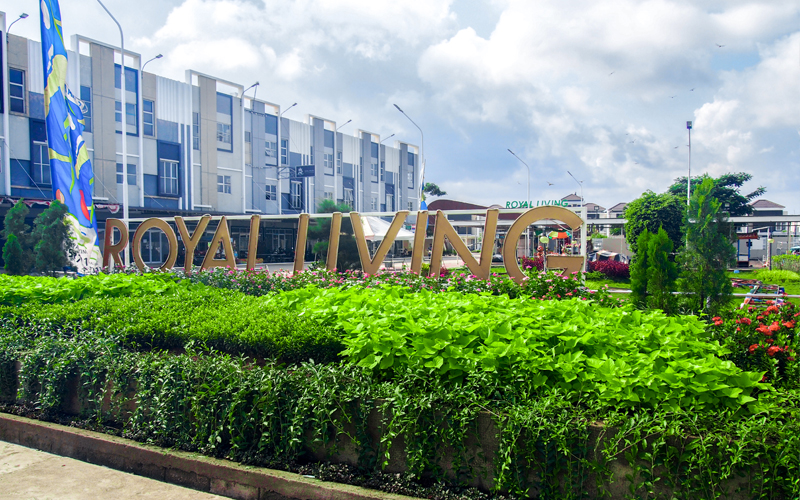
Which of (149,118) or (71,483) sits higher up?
(149,118)

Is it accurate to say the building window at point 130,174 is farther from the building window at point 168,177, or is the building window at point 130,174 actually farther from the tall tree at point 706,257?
the tall tree at point 706,257

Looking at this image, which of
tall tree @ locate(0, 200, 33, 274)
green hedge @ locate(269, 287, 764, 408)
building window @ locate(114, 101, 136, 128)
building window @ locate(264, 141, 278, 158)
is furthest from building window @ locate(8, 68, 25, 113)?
green hedge @ locate(269, 287, 764, 408)

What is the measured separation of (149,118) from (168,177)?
3815 millimetres

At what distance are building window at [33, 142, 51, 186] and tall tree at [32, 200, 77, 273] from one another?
1304cm

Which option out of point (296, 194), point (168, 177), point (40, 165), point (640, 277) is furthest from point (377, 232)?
point (296, 194)

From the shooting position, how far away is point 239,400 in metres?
4.10

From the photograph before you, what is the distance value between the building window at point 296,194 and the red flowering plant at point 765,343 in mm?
42196

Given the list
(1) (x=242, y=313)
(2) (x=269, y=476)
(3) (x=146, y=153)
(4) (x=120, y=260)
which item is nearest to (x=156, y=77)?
(3) (x=146, y=153)

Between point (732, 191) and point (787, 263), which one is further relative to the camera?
point (732, 191)

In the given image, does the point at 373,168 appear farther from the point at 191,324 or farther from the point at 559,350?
the point at 559,350

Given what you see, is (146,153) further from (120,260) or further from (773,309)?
(773,309)

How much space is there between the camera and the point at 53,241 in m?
18.2

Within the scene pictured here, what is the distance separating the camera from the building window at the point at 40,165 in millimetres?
29156

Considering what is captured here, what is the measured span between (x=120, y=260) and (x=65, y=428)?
12221 mm
